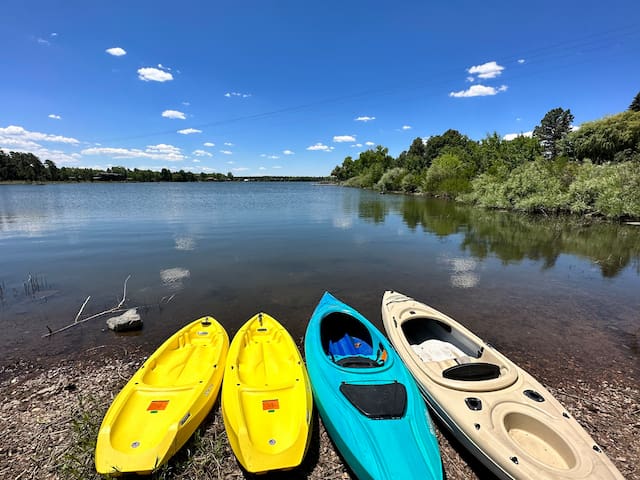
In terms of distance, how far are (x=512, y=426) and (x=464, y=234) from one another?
1917 cm

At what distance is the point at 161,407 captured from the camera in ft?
14.3

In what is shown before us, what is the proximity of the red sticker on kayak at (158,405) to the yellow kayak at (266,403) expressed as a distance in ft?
2.67

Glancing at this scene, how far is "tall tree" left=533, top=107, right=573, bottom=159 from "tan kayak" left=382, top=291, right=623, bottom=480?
329 feet

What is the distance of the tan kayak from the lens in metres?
3.37

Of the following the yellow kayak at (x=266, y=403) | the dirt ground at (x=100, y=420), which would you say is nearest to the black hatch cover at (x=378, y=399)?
the yellow kayak at (x=266, y=403)

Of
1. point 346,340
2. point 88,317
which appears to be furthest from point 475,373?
point 88,317

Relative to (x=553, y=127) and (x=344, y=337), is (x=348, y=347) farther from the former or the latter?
(x=553, y=127)

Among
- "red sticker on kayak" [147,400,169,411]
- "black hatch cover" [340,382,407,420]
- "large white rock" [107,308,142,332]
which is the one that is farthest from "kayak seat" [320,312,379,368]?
"large white rock" [107,308,142,332]

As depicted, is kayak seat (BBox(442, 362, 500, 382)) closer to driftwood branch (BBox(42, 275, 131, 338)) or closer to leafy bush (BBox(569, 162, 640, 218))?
driftwood branch (BBox(42, 275, 131, 338))

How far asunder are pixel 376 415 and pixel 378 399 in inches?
11.5

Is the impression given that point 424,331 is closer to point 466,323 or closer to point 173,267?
point 466,323

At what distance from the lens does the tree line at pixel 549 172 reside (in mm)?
26453

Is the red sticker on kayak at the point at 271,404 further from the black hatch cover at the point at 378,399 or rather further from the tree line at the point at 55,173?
the tree line at the point at 55,173

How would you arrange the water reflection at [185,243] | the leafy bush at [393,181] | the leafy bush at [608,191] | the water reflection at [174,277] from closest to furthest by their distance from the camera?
the water reflection at [174,277] < the water reflection at [185,243] < the leafy bush at [608,191] < the leafy bush at [393,181]
